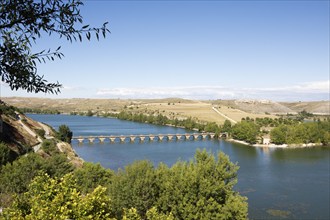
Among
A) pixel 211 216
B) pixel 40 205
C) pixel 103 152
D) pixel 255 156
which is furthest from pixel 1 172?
pixel 255 156

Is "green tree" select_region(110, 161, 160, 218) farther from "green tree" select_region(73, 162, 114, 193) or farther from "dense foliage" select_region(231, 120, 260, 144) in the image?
"dense foliage" select_region(231, 120, 260, 144)

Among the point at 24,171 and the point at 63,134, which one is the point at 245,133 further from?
the point at 24,171

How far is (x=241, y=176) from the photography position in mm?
49375

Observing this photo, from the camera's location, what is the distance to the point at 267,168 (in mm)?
55594

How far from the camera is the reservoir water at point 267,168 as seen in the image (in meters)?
35.9

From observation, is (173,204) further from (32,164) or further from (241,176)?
(241,176)

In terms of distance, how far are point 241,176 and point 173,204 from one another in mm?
29063

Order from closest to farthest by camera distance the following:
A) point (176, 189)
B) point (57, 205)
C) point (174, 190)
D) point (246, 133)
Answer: point (57, 205)
point (176, 189)
point (174, 190)
point (246, 133)

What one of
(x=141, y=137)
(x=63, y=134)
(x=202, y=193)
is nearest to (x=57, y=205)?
(x=202, y=193)

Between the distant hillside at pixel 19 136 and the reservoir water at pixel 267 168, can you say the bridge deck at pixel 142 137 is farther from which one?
the distant hillside at pixel 19 136

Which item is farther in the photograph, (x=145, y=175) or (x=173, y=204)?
(x=145, y=175)

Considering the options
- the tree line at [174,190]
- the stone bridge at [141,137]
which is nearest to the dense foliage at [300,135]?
the stone bridge at [141,137]

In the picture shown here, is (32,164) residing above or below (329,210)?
above

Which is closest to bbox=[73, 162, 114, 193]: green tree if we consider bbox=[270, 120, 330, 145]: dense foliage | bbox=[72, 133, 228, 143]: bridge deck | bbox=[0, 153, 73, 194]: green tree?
bbox=[0, 153, 73, 194]: green tree
